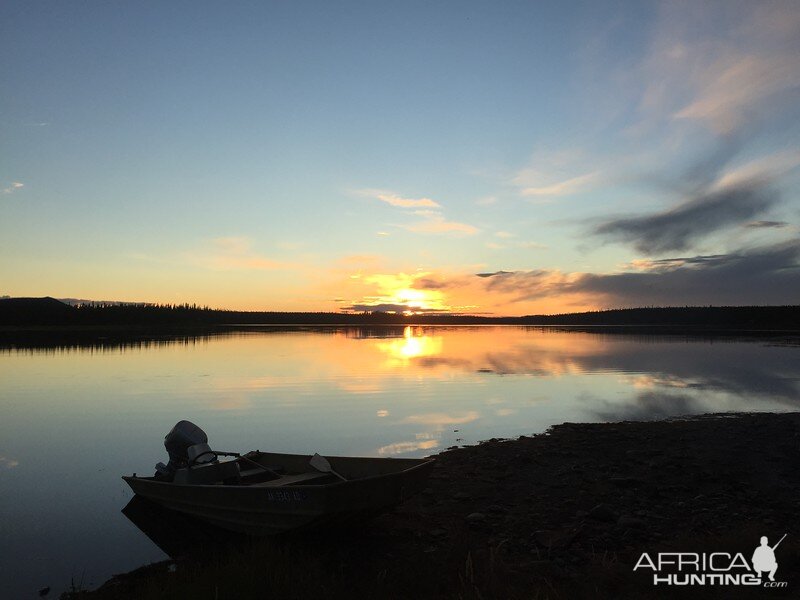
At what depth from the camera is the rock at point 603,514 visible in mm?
11648

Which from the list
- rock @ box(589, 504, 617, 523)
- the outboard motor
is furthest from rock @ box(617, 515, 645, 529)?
the outboard motor

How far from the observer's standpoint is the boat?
10.6 meters

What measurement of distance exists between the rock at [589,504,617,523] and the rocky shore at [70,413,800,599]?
3 centimetres

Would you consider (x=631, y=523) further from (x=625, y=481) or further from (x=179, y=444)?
(x=179, y=444)

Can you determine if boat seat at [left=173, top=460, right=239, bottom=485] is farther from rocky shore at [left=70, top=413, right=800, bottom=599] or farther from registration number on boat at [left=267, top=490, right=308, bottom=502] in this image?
registration number on boat at [left=267, top=490, right=308, bottom=502]

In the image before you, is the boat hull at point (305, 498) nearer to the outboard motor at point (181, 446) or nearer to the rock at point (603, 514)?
the outboard motor at point (181, 446)

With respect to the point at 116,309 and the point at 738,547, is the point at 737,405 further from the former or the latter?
the point at 116,309

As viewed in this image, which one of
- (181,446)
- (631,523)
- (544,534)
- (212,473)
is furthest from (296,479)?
(631,523)

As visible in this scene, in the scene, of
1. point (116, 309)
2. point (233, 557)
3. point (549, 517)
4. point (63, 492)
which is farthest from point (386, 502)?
point (116, 309)

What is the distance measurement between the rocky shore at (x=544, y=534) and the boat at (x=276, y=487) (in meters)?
0.73

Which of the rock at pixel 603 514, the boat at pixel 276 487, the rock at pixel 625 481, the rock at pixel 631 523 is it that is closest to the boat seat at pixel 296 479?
the boat at pixel 276 487

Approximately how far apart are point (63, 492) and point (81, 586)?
6.95m

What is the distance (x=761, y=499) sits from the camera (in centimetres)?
1284

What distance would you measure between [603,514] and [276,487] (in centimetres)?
730
